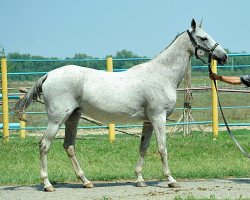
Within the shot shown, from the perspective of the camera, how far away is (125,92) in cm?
1005

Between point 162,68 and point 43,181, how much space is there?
2482 mm

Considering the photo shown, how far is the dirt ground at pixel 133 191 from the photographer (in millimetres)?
9144

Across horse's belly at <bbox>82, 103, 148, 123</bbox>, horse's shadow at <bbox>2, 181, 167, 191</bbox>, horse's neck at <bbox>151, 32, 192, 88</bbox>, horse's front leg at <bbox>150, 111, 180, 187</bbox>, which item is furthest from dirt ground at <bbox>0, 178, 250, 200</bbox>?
horse's neck at <bbox>151, 32, 192, 88</bbox>

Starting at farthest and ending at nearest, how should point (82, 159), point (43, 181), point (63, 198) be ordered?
point (82, 159), point (43, 181), point (63, 198)

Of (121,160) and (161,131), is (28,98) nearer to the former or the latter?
(161,131)

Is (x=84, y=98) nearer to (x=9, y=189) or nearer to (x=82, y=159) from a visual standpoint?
(x=9, y=189)

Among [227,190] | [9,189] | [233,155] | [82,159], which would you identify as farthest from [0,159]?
[227,190]

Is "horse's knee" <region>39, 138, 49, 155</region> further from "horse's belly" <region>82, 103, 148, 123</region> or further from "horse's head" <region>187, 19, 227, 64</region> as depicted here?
"horse's head" <region>187, 19, 227, 64</region>

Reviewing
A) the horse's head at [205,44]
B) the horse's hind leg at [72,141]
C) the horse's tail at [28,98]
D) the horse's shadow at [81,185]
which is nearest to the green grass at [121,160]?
the horse's shadow at [81,185]

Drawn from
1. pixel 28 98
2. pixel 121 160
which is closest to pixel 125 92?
pixel 28 98

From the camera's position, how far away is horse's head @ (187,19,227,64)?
10258mm

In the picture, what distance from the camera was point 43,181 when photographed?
992cm

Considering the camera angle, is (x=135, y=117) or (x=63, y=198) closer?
(x=63, y=198)

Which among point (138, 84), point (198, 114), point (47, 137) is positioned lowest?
point (198, 114)
